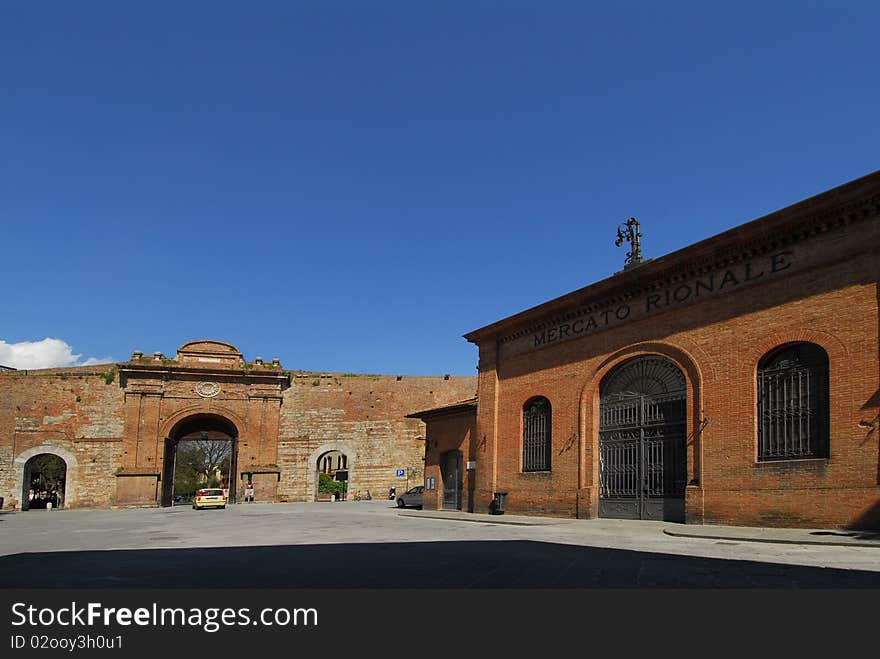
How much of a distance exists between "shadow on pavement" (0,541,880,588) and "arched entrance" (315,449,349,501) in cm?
3478

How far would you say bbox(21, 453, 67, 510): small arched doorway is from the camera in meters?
45.3

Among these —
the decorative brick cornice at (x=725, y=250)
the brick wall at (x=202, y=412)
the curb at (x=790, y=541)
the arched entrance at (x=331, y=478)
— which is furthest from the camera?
the arched entrance at (x=331, y=478)

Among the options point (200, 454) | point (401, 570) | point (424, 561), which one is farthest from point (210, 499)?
point (200, 454)

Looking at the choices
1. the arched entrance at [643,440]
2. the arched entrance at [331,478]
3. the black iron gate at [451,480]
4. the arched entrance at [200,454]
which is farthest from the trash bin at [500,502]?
the arched entrance at [200,454]

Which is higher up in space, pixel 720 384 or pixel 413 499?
pixel 720 384

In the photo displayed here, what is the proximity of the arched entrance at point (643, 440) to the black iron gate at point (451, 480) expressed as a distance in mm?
9338

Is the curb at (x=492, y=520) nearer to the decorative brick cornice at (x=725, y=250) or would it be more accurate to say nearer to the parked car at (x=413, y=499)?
the decorative brick cornice at (x=725, y=250)

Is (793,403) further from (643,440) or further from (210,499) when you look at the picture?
(210,499)

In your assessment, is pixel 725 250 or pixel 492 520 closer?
pixel 725 250

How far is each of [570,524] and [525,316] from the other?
26.6ft

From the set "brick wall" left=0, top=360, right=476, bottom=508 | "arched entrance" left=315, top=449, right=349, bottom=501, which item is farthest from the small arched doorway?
"arched entrance" left=315, top=449, right=349, bottom=501

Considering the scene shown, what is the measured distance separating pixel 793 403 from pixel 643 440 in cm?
513

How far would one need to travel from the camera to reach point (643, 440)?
70.8 feet

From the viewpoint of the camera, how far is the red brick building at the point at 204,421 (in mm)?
43406
